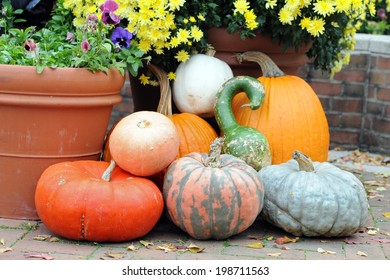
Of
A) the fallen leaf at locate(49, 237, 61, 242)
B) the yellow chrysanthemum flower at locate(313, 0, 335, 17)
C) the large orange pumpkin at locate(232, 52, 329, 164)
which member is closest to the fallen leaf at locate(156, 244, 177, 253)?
the fallen leaf at locate(49, 237, 61, 242)

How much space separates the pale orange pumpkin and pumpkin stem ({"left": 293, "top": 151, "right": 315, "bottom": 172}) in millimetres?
564

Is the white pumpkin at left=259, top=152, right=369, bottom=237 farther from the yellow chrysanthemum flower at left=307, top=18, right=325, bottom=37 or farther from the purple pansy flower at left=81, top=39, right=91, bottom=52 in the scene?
the purple pansy flower at left=81, top=39, right=91, bottom=52

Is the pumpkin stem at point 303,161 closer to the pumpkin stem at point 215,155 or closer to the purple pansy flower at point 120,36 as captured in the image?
the pumpkin stem at point 215,155

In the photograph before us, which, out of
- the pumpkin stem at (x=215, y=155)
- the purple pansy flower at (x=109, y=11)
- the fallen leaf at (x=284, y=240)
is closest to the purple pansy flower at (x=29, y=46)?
the purple pansy flower at (x=109, y=11)

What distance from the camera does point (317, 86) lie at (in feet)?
18.6

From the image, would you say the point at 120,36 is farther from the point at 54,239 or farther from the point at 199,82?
the point at 54,239

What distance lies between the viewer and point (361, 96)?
5.61 m

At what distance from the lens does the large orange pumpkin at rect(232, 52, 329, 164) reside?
3889mm

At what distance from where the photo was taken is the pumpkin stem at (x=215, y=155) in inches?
129

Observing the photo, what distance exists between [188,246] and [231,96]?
0.98m

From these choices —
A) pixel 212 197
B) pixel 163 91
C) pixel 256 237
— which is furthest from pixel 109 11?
pixel 256 237

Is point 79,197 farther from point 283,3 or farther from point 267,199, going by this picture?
point 283,3

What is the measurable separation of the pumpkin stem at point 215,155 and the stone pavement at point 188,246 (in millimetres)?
350
